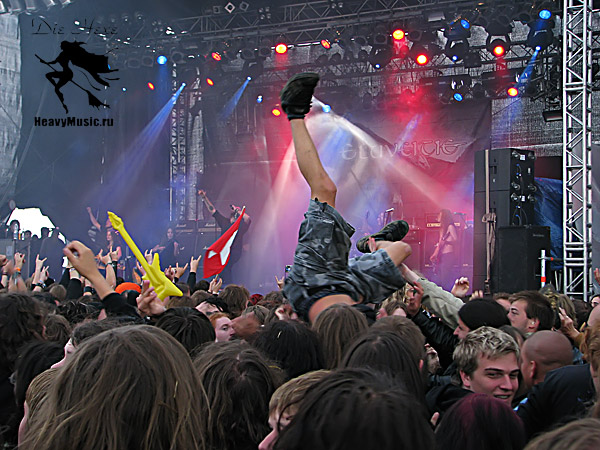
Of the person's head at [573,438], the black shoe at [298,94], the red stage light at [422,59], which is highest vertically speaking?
the red stage light at [422,59]

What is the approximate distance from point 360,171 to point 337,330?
41.1 feet

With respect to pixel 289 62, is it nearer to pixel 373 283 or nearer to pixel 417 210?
pixel 417 210

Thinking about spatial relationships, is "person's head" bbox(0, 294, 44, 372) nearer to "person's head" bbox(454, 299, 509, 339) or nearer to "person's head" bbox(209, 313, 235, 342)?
"person's head" bbox(209, 313, 235, 342)

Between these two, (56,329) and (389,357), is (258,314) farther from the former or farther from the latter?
(389,357)

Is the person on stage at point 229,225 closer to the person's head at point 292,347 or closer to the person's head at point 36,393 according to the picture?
the person's head at point 292,347

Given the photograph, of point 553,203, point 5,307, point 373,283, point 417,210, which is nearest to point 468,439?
point 373,283

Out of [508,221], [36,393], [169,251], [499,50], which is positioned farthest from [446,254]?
[36,393]

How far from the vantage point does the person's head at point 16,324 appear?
259cm

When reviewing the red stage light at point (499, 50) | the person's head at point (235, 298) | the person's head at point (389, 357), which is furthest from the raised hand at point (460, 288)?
the red stage light at point (499, 50)

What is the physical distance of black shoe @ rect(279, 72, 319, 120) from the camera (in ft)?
8.95

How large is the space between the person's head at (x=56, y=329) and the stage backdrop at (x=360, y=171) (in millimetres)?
10585

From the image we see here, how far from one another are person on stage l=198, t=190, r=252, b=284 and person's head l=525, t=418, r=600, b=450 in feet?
43.0

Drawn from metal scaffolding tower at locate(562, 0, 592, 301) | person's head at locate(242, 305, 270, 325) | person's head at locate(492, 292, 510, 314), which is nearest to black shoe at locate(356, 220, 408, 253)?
person's head at locate(242, 305, 270, 325)

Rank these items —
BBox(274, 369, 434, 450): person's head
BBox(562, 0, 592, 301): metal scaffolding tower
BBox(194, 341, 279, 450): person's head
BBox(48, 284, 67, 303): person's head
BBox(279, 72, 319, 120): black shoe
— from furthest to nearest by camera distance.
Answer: BBox(562, 0, 592, 301): metal scaffolding tower < BBox(48, 284, 67, 303): person's head < BBox(279, 72, 319, 120): black shoe < BBox(194, 341, 279, 450): person's head < BBox(274, 369, 434, 450): person's head
